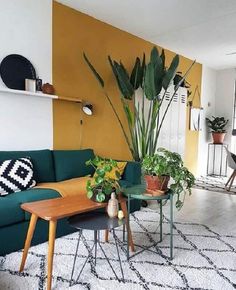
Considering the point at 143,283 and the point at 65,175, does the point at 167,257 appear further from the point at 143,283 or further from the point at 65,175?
the point at 65,175

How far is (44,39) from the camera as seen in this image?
3145 mm

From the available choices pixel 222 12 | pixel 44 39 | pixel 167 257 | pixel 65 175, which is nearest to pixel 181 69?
pixel 222 12

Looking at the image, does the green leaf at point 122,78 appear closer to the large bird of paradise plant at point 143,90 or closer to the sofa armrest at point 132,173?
the large bird of paradise plant at point 143,90

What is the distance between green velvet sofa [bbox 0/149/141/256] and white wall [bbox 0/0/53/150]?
0.23 meters

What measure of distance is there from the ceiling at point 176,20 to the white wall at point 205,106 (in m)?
1.25

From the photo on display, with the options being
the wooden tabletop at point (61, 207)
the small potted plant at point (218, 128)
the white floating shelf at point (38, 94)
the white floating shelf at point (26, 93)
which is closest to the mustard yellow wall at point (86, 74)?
the white floating shelf at point (38, 94)

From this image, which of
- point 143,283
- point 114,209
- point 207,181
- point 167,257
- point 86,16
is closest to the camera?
point 143,283

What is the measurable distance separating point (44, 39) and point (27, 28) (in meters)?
0.23

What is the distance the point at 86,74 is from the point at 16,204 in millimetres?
2108

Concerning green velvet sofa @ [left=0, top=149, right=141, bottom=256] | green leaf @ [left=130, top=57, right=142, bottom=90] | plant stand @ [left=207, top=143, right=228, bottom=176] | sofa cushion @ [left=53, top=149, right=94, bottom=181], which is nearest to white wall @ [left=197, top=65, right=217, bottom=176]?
plant stand @ [left=207, top=143, right=228, bottom=176]

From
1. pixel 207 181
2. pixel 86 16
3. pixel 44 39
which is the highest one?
pixel 86 16

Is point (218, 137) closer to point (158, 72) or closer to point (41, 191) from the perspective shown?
point (158, 72)

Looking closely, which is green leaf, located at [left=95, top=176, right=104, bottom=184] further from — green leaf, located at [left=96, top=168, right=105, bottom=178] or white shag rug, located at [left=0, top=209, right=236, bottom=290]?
white shag rug, located at [left=0, top=209, right=236, bottom=290]

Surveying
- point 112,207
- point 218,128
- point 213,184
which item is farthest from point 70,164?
point 218,128
